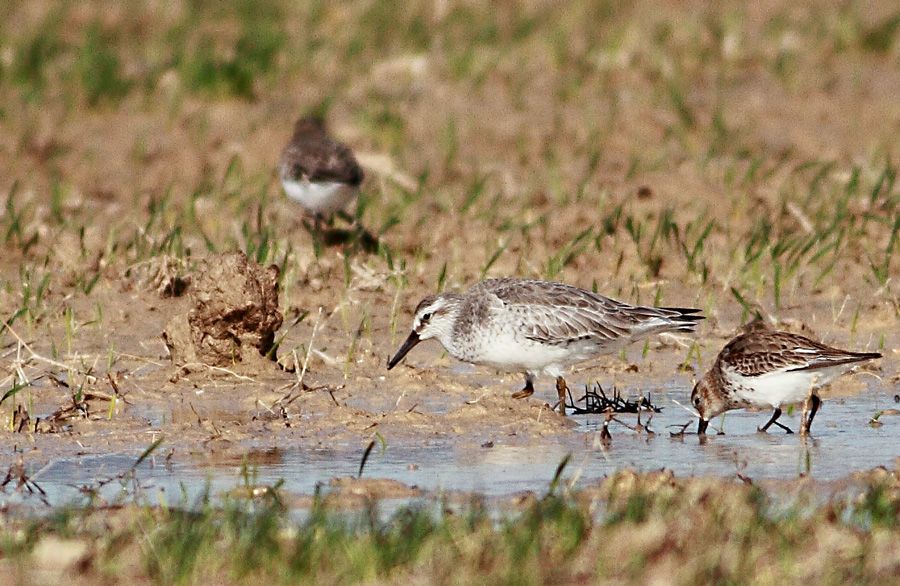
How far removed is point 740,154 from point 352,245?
14.3 ft

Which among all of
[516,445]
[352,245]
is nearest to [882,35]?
[352,245]

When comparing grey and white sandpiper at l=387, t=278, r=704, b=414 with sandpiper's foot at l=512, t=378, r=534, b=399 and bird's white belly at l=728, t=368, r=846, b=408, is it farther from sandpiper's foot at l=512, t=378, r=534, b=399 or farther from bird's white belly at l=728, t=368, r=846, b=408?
bird's white belly at l=728, t=368, r=846, b=408

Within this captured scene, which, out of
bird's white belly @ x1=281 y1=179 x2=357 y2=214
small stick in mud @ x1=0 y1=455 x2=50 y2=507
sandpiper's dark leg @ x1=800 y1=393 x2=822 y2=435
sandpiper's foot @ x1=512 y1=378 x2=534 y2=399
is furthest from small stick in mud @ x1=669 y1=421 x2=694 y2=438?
bird's white belly @ x1=281 y1=179 x2=357 y2=214

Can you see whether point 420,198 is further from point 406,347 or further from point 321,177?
point 406,347

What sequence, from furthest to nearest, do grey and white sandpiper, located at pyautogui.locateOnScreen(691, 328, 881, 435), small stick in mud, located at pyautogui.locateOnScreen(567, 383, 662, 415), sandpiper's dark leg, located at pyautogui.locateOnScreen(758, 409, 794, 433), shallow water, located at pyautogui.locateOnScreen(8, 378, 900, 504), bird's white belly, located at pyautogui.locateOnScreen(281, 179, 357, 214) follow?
1. bird's white belly, located at pyautogui.locateOnScreen(281, 179, 357, 214)
2. small stick in mud, located at pyautogui.locateOnScreen(567, 383, 662, 415)
3. sandpiper's dark leg, located at pyautogui.locateOnScreen(758, 409, 794, 433)
4. grey and white sandpiper, located at pyautogui.locateOnScreen(691, 328, 881, 435)
5. shallow water, located at pyautogui.locateOnScreen(8, 378, 900, 504)

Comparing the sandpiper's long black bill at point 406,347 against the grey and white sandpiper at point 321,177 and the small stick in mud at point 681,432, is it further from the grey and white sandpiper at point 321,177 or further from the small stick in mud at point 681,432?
the grey and white sandpiper at point 321,177

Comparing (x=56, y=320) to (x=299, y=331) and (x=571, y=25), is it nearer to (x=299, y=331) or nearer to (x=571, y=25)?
(x=299, y=331)

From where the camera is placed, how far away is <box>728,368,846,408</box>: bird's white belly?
28.3 ft

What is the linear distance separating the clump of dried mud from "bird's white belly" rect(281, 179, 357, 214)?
2867 mm

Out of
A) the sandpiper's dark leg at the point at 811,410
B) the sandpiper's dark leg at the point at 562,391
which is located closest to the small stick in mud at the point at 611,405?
the sandpiper's dark leg at the point at 562,391

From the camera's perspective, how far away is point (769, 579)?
18.0ft

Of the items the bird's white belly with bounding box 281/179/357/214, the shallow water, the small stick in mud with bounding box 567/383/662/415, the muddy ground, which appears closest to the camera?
the shallow water

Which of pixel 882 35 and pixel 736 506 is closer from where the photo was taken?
pixel 736 506

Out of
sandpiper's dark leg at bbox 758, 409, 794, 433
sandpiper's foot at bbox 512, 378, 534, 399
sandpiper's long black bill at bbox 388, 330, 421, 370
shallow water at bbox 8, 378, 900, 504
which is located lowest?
sandpiper's foot at bbox 512, 378, 534, 399
